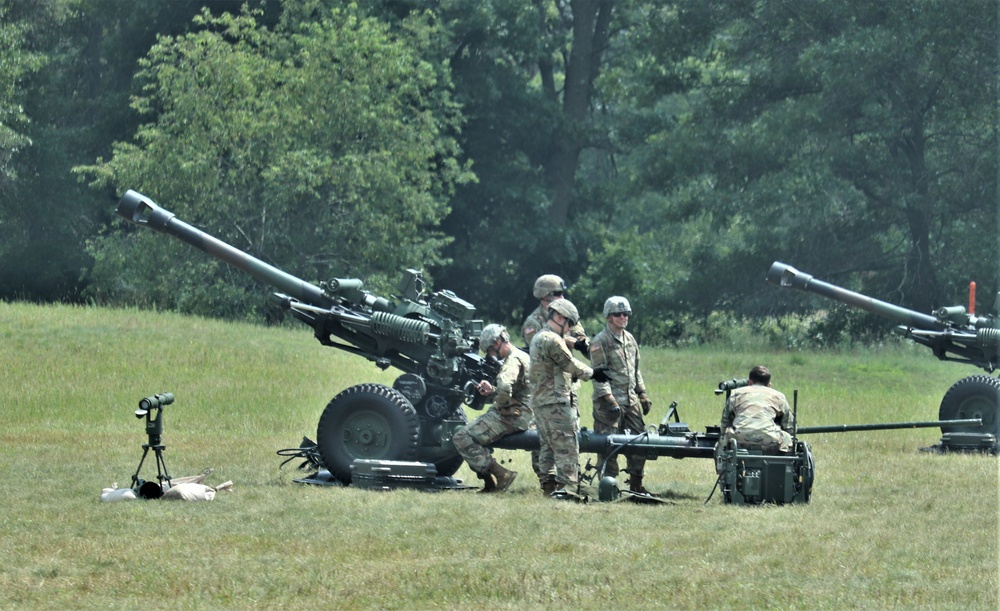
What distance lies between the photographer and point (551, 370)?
46.4 ft

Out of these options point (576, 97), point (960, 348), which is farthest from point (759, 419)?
point (576, 97)

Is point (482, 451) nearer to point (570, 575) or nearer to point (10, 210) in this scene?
point (570, 575)

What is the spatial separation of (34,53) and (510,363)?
3297 cm

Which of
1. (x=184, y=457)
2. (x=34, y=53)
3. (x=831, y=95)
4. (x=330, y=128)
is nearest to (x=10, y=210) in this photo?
(x=34, y=53)

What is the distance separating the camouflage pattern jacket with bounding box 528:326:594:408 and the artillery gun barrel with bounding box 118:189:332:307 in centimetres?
290

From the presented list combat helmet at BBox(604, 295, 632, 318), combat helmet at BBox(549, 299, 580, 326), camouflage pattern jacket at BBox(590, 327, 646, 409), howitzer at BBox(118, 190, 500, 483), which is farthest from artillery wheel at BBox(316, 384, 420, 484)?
combat helmet at BBox(604, 295, 632, 318)

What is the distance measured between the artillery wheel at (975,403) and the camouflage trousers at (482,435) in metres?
6.03

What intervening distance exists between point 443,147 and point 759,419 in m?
31.6

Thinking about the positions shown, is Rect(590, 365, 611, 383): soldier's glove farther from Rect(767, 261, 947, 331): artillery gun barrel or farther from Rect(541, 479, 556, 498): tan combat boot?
Rect(767, 261, 947, 331): artillery gun barrel

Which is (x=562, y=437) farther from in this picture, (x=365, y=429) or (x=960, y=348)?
(x=960, y=348)

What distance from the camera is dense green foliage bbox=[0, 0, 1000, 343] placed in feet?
123

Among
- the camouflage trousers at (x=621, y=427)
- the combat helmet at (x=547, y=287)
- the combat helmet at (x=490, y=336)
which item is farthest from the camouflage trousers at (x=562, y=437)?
the combat helmet at (x=547, y=287)

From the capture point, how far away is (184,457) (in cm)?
1706

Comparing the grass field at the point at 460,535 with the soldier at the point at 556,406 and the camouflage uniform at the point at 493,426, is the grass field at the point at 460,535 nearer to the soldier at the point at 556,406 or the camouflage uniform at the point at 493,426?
the soldier at the point at 556,406
